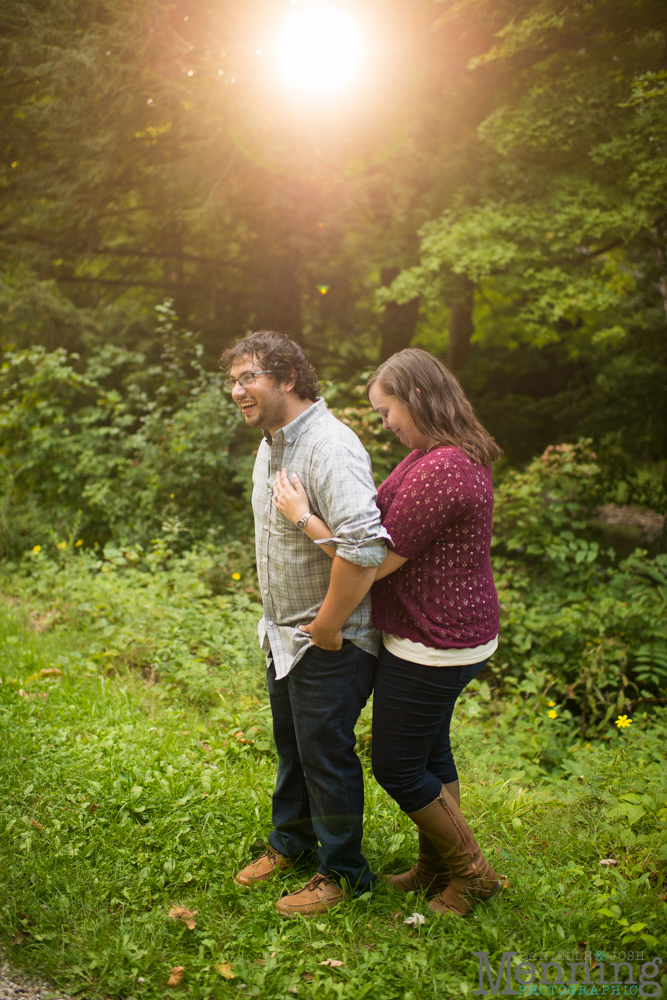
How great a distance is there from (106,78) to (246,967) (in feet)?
26.0

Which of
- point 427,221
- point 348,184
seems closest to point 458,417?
point 427,221

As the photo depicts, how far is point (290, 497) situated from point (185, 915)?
155cm

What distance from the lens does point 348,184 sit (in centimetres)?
779

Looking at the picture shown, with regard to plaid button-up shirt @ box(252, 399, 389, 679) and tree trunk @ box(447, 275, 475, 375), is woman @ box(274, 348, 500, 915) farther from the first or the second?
tree trunk @ box(447, 275, 475, 375)

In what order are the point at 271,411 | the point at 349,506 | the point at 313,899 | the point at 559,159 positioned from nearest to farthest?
the point at 349,506, the point at 271,411, the point at 313,899, the point at 559,159

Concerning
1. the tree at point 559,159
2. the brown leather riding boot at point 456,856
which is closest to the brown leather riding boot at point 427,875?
the brown leather riding boot at point 456,856

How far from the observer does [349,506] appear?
193 cm

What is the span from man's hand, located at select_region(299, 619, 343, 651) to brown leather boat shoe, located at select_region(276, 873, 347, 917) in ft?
3.06

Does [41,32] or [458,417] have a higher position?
[41,32]

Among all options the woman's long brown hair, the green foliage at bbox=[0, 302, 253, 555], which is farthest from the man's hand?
the green foliage at bbox=[0, 302, 253, 555]

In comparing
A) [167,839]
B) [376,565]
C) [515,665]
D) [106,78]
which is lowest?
[515,665]

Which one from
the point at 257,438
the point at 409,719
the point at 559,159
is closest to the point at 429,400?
the point at 409,719

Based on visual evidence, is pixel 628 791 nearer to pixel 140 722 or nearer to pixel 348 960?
pixel 348 960

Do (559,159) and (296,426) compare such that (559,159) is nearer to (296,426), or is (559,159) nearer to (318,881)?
(296,426)
